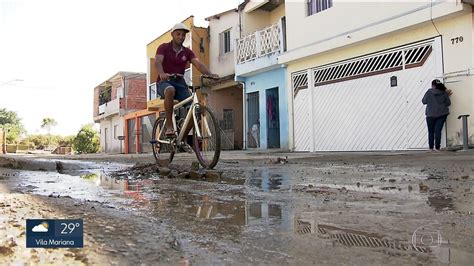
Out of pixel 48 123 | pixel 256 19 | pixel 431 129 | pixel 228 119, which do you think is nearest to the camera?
pixel 431 129

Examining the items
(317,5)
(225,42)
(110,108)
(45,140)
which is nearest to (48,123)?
(45,140)

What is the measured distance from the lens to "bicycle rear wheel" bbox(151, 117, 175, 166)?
591cm

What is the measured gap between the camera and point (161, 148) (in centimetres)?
611

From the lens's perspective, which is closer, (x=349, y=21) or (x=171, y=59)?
(x=171, y=59)

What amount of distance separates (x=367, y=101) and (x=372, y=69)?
837mm

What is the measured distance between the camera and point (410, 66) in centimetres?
994

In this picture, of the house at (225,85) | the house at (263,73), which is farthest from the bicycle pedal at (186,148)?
the house at (225,85)

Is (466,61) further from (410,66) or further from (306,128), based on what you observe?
(306,128)

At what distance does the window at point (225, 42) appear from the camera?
19125 millimetres

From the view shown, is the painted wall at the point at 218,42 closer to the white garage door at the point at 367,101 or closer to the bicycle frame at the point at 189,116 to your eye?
the white garage door at the point at 367,101

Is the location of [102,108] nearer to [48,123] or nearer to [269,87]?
[269,87]

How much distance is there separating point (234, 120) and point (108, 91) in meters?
22.6

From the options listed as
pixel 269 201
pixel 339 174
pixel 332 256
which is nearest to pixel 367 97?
pixel 339 174
